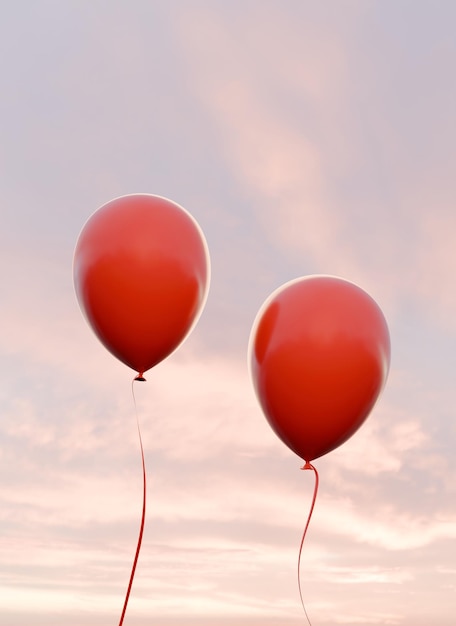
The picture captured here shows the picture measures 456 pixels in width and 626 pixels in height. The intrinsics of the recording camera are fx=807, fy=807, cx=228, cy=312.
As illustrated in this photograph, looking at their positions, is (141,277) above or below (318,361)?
above

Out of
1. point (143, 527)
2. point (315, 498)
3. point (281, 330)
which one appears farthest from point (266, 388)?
point (143, 527)

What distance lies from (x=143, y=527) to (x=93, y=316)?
6.08ft

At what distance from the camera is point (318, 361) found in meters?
6.65

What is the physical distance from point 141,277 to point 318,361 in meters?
1.63

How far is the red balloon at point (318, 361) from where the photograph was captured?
263 inches

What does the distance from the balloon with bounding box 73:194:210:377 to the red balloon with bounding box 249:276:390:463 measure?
0.75 meters

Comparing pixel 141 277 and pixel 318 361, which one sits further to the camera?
pixel 141 277

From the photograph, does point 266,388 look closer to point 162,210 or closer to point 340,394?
point 340,394

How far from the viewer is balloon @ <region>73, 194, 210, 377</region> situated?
6789mm

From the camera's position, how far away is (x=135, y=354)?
704 centimetres

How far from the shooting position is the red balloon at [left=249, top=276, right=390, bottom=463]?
22.0 ft

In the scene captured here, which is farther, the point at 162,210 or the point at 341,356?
the point at 162,210

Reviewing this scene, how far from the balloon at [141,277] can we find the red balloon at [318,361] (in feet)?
2.45

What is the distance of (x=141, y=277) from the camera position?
266 inches
